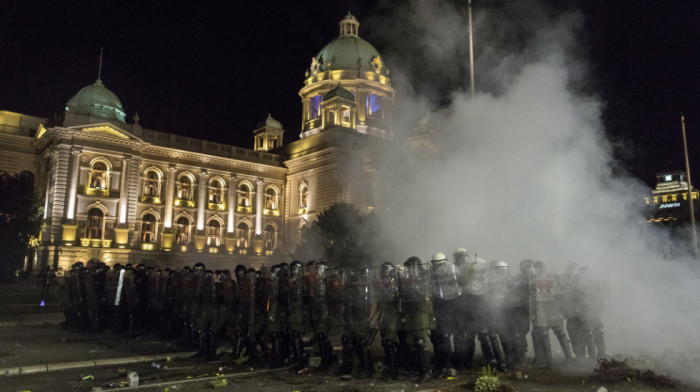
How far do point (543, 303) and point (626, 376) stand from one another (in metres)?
1.85

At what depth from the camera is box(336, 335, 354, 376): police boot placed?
8.86 metres

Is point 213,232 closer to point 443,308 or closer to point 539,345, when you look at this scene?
point 443,308

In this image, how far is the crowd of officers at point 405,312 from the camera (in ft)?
28.4

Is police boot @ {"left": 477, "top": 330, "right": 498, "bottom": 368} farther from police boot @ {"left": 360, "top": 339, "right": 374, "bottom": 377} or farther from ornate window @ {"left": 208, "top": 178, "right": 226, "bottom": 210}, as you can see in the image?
ornate window @ {"left": 208, "top": 178, "right": 226, "bottom": 210}

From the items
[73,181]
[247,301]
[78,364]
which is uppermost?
[73,181]

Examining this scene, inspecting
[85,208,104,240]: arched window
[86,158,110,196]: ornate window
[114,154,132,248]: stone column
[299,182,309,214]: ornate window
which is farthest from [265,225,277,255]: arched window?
[86,158,110,196]: ornate window

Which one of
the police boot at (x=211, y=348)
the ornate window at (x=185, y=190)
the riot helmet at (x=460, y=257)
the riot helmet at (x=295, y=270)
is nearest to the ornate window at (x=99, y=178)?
the ornate window at (x=185, y=190)

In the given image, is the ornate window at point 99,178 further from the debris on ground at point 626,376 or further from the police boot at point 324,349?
the debris on ground at point 626,376

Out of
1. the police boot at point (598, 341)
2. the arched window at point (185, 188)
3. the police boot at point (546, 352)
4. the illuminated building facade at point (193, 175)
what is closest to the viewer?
the police boot at point (546, 352)

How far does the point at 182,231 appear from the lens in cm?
4116

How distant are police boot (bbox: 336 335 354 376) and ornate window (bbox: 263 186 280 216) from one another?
3789cm

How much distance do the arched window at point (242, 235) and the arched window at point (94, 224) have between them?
11671mm

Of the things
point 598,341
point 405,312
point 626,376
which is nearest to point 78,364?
point 405,312

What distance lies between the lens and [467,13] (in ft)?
55.6
